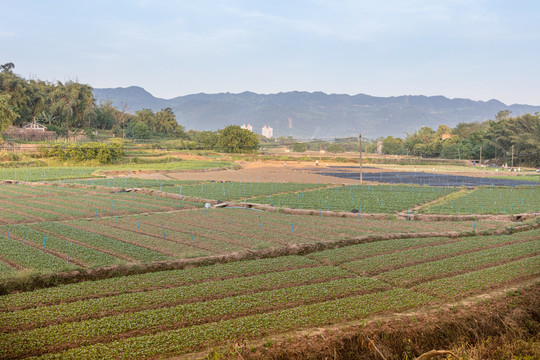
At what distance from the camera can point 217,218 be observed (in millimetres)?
33688

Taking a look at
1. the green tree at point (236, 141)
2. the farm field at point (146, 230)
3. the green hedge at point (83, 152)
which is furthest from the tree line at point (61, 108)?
the farm field at point (146, 230)

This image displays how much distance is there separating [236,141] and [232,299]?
117093 mm

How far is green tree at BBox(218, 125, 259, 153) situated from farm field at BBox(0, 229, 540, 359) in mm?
109410

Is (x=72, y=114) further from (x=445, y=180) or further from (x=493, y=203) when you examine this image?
(x=493, y=203)

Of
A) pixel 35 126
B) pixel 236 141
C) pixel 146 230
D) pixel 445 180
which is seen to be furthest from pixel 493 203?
pixel 35 126

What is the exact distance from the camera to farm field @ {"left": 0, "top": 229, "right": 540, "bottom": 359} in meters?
12.4

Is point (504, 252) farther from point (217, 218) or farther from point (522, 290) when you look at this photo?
point (217, 218)

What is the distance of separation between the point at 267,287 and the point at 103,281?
21.9 feet

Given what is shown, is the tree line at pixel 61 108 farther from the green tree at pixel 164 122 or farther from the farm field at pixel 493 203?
the farm field at pixel 493 203

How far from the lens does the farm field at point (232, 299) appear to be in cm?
1243

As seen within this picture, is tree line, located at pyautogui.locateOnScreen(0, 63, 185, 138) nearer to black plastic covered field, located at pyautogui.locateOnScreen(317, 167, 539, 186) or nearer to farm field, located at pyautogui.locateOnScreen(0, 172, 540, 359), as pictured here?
black plastic covered field, located at pyautogui.locateOnScreen(317, 167, 539, 186)

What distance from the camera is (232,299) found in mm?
15625

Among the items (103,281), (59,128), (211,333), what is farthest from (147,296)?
(59,128)

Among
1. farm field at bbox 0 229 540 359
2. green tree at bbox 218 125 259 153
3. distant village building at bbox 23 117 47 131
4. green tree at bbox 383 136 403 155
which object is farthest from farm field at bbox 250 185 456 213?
green tree at bbox 383 136 403 155
